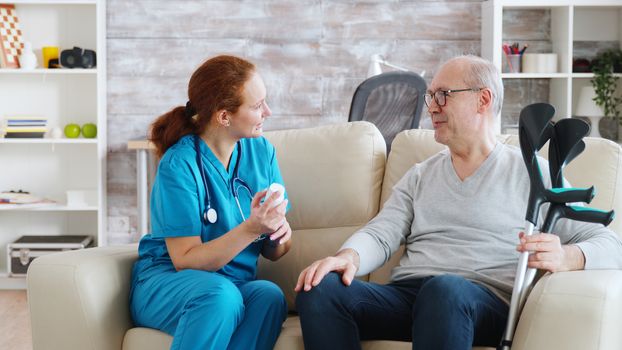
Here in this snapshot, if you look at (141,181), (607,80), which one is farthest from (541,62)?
(141,181)

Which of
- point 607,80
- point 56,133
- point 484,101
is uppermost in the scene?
point 607,80

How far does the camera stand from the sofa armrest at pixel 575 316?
5.65 ft

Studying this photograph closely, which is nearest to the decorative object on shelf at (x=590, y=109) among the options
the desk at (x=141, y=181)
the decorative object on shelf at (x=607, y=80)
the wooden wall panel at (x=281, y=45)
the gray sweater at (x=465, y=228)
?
the decorative object on shelf at (x=607, y=80)

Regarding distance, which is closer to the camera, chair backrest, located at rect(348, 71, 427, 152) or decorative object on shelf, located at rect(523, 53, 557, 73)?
chair backrest, located at rect(348, 71, 427, 152)

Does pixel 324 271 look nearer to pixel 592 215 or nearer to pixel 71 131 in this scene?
pixel 592 215

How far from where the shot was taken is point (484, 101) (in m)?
2.21

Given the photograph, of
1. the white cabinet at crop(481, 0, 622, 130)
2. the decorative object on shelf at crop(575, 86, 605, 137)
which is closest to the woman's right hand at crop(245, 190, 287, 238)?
the white cabinet at crop(481, 0, 622, 130)

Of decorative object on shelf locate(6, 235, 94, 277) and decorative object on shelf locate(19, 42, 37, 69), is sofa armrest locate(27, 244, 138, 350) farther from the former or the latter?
decorative object on shelf locate(19, 42, 37, 69)

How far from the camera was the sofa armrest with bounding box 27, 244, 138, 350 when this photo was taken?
79.5 inches

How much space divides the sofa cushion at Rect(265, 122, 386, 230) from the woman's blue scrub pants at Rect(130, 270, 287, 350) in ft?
1.42

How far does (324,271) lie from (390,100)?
210 cm

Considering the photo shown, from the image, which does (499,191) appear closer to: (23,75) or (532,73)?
(532,73)

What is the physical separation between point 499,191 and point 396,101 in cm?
185

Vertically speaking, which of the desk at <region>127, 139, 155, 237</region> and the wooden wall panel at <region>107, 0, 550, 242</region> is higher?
the wooden wall panel at <region>107, 0, 550, 242</region>
